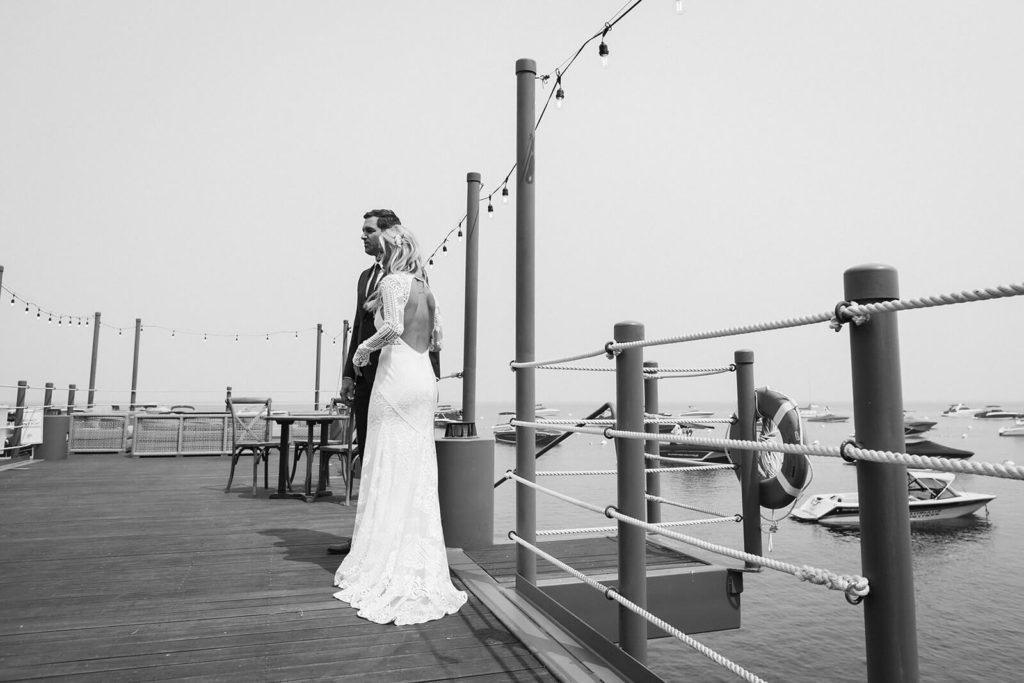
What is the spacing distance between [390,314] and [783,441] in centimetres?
200

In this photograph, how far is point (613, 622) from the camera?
3648mm

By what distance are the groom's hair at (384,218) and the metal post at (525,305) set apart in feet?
2.79

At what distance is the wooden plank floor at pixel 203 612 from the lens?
6.07 feet

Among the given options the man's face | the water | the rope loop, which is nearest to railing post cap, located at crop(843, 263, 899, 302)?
the rope loop

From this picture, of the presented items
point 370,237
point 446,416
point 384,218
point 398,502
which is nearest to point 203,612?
point 398,502

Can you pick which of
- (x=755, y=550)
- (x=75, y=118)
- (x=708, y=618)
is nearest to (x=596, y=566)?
(x=708, y=618)

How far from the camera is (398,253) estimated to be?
3205 mm

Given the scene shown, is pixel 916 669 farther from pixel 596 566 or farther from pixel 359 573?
pixel 596 566

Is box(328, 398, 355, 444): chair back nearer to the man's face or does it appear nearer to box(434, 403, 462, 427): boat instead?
box(434, 403, 462, 427): boat

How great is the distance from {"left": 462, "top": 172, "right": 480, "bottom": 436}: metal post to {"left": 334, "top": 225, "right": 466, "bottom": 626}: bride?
4.67 ft

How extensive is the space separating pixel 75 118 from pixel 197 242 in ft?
30.0

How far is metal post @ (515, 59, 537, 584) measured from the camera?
2590mm

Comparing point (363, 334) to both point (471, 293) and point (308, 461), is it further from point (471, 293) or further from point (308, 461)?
Answer: point (308, 461)

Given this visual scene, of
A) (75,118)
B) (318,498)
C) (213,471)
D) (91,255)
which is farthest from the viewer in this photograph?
(91,255)
